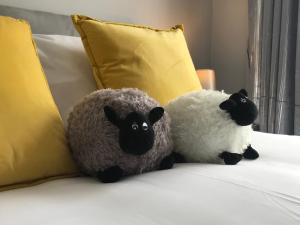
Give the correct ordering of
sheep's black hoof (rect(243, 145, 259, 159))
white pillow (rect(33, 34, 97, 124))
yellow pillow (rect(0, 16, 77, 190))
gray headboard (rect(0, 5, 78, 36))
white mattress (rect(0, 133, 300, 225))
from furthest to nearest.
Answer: gray headboard (rect(0, 5, 78, 36))
white pillow (rect(33, 34, 97, 124))
sheep's black hoof (rect(243, 145, 259, 159))
yellow pillow (rect(0, 16, 77, 190))
white mattress (rect(0, 133, 300, 225))

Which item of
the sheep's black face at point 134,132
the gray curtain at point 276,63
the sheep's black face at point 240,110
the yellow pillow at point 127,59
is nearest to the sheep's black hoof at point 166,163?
the sheep's black face at point 134,132

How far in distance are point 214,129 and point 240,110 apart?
0.09 metres

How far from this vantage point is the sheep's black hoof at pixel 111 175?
0.89 m

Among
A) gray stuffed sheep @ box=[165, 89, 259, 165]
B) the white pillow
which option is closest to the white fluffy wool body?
gray stuffed sheep @ box=[165, 89, 259, 165]

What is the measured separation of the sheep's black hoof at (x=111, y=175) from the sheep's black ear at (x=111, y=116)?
0.11 meters

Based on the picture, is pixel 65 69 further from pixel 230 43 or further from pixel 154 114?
pixel 230 43

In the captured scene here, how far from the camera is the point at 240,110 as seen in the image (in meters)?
1.06

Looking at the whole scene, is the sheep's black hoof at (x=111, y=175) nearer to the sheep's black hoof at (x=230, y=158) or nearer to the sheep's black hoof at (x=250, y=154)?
the sheep's black hoof at (x=230, y=158)

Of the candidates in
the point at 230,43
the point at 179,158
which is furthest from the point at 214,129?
the point at 230,43

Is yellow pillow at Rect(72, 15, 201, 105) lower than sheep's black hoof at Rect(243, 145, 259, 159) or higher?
higher

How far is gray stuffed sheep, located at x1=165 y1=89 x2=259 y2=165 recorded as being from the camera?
1.06m

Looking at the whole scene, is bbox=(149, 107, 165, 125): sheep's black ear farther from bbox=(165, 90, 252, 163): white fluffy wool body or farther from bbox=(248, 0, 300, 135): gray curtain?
bbox=(248, 0, 300, 135): gray curtain

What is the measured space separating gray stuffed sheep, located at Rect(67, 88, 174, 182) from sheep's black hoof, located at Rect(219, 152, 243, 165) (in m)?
0.16

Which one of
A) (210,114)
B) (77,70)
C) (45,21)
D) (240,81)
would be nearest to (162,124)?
(210,114)
